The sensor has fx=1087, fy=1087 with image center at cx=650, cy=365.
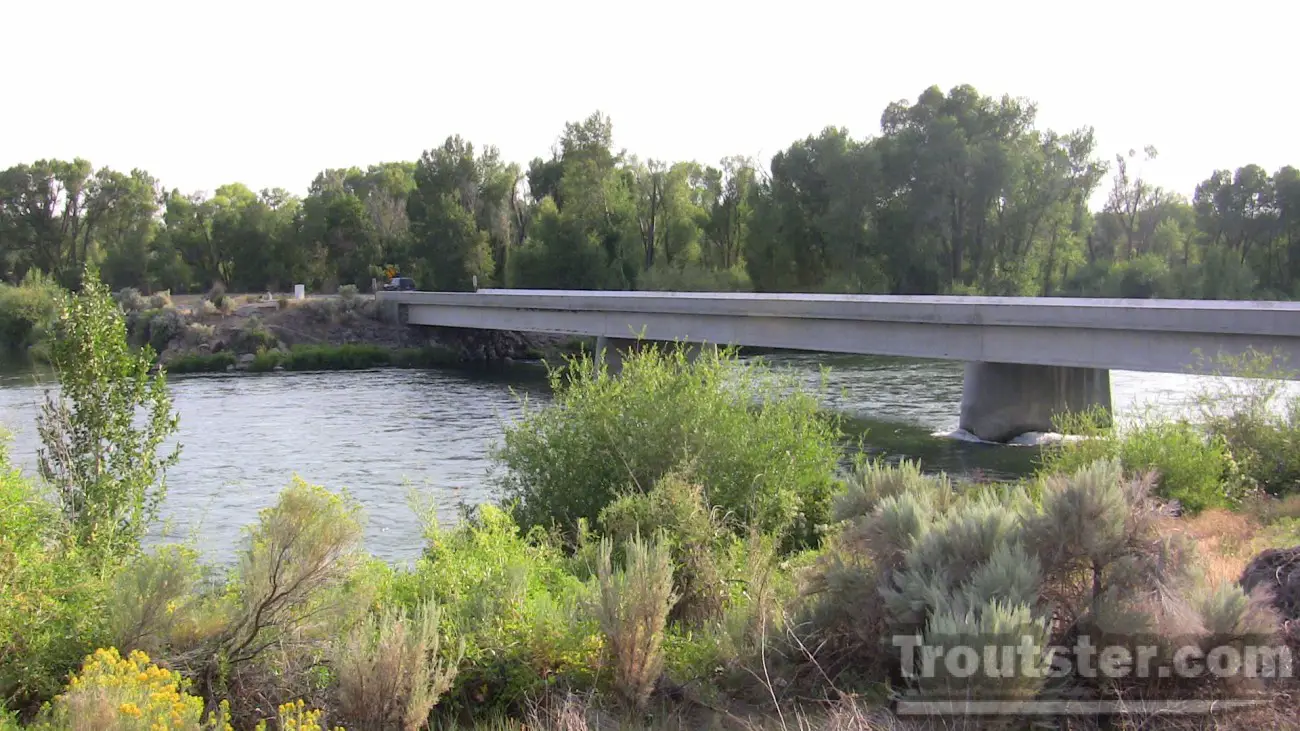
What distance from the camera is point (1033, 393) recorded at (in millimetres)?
29141

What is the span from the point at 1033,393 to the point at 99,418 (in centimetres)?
2391

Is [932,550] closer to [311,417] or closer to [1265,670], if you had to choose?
[1265,670]

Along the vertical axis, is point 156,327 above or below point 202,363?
above

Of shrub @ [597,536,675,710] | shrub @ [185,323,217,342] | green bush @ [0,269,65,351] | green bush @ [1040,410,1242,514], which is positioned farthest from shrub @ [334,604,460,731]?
green bush @ [0,269,65,351]

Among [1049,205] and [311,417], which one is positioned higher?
[1049,205]

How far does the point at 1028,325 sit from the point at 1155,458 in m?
13.5

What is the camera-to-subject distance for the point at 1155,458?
14328mm

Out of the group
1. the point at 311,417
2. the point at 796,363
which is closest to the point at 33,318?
the point at 311,417

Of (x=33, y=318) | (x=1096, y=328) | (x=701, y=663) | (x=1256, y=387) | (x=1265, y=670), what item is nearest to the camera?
(x=1265, y=670)

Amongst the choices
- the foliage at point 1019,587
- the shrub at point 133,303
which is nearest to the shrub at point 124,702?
the foliage at point 1019,587

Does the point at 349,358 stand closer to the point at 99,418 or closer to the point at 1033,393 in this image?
the point at 1033,393

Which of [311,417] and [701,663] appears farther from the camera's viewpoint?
[311,417]

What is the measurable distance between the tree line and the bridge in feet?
83.5

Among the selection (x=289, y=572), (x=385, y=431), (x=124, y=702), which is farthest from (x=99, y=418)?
(x=385, y=431)
